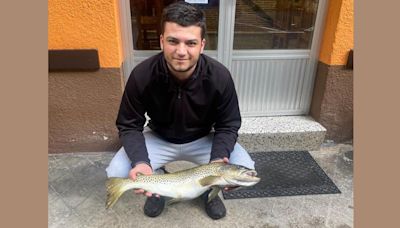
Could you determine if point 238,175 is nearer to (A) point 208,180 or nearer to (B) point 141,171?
(A) point 208,180

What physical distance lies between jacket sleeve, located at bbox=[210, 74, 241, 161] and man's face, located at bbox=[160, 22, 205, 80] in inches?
17.2

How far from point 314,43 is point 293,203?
1786 millimetres

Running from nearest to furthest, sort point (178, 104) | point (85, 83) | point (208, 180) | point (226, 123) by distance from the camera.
A: 1. point (208, 180)
2. point (178, 104)
3. point (226, 123)
4. point (85, 83)

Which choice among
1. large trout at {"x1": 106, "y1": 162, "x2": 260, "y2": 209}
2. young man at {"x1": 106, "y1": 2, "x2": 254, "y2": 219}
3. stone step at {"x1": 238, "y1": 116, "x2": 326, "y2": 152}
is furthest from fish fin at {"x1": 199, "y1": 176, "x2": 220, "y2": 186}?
stone step at {"x1": 238, "y1": 116, "x2": 326, "y2": 152}

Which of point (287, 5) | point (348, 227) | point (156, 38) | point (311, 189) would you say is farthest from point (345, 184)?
point (156, 38)

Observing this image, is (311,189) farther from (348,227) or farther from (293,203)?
(348,227)

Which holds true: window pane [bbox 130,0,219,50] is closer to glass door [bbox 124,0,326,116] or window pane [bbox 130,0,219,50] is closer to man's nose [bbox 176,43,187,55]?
glass door [bbox 124,0,326,116]

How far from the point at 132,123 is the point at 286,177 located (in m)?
1.69

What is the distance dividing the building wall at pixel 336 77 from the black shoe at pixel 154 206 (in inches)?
82.6

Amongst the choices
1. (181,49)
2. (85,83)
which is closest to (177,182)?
(181,49)

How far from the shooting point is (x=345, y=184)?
3367 mm

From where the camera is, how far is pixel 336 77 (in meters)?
3.67

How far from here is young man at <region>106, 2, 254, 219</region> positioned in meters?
2.33

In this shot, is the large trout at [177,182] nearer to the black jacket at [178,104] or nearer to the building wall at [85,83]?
the black jacket at [178,104]
